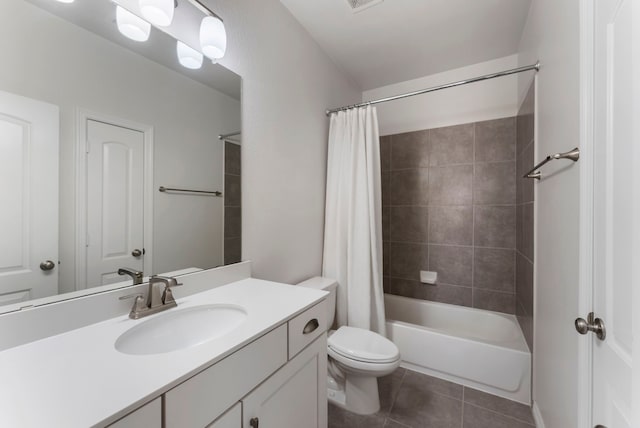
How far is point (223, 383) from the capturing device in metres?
0.66

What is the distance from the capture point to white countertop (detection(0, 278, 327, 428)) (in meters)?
0.44

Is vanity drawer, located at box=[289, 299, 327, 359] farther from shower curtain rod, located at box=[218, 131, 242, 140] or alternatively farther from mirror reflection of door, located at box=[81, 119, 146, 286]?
shower curtain rod, located at box=[218, 131, 242, 140]

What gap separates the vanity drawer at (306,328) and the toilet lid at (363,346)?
1.42ft

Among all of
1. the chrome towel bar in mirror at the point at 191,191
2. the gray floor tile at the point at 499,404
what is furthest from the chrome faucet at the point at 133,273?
the gray floor tile at the point at 499,404

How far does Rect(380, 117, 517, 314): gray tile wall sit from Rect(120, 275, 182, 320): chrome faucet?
2139 mm

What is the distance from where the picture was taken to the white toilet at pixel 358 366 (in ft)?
4.51

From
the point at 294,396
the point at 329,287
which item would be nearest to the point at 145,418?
the point at 294,396

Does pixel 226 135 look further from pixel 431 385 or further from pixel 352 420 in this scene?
pixel 431 385

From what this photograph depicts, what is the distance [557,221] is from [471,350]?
1072 mm

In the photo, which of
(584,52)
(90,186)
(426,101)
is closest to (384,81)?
(426,101)

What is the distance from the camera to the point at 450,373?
1.79 metres

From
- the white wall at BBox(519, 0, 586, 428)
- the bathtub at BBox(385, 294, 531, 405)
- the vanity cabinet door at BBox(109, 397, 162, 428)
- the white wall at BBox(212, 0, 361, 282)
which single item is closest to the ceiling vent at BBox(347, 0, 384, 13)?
the white wall at BBox(212, 0, 361, 282)

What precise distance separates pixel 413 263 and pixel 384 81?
1.89 meters

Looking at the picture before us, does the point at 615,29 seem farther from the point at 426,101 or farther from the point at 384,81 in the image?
the point at 384,81
